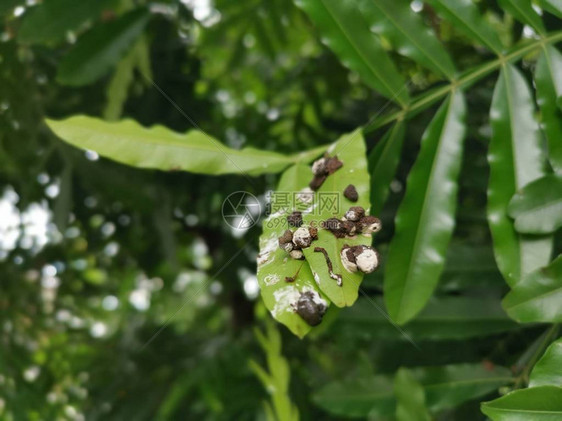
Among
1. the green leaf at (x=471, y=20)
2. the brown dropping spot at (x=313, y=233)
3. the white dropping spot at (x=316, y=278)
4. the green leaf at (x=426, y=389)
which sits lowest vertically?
the green leaf at (x=426, y=389)

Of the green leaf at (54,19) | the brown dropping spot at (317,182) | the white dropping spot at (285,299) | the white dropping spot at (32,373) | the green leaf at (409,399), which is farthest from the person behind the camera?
the white dropping spot at (32,373)

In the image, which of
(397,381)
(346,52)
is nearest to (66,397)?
(397,381)

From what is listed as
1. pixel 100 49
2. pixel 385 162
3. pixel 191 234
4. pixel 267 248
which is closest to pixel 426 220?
pixel 385 162

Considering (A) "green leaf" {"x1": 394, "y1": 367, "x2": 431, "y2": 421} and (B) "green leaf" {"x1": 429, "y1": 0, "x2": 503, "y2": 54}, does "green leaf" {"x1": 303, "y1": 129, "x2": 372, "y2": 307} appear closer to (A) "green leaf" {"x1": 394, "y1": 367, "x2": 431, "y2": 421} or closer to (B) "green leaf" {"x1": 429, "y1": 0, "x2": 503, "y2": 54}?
(B) "green leaf" {"x1": 429, "y1": 0, "x2": 503, "y2": 54}

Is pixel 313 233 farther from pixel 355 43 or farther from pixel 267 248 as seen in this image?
pixel 355 43

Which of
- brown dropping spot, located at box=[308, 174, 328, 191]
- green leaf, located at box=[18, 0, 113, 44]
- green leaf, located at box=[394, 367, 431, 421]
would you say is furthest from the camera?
green leaf, located at box=[18, 0, 113, 44]

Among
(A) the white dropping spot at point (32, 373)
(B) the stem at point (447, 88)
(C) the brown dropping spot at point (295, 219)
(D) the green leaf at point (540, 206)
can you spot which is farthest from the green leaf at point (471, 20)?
(A) the white dropping spot at point (32, 373)

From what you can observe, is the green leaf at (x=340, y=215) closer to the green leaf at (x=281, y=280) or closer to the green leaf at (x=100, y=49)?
the green leaf at (x=281, y=280)

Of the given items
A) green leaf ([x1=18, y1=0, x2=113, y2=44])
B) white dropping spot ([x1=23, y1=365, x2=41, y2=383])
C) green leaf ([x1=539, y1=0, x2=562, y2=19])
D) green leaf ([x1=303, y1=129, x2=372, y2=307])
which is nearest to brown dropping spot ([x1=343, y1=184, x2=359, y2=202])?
green leaf ([x1=303, y1=129, x2=372, y2=307])
